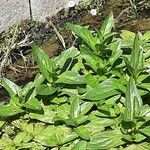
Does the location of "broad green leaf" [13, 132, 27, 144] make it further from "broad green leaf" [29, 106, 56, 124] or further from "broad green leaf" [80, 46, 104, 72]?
"broad green leaf" [80, 46, 104, 72]

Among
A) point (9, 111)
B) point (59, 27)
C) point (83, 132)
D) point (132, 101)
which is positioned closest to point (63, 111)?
point (83, 132)

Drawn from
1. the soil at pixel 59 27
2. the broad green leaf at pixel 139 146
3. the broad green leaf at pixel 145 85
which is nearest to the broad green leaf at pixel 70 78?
the broad green leaf at pixel 145 85

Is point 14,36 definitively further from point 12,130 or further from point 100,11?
point 12,130

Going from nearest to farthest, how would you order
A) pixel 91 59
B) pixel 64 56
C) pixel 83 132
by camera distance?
pixel 83 132 < pixel 91 59 < pixel 64 56

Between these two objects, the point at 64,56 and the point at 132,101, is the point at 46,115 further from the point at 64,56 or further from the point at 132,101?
the point at 132,101

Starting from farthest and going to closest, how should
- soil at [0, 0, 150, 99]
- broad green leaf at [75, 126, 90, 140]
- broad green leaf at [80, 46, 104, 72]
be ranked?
soil at [0, 0, 150, 99] → broad green leaf at [80, 46, 104, 72] → broad green leaf at [75, 126, 90, 140]

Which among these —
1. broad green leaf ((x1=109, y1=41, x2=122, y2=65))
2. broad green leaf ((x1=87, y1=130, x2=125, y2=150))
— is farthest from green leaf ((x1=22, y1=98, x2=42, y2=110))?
broad green leaf ((x1=109, y1=41, x2=122, y2=65))
